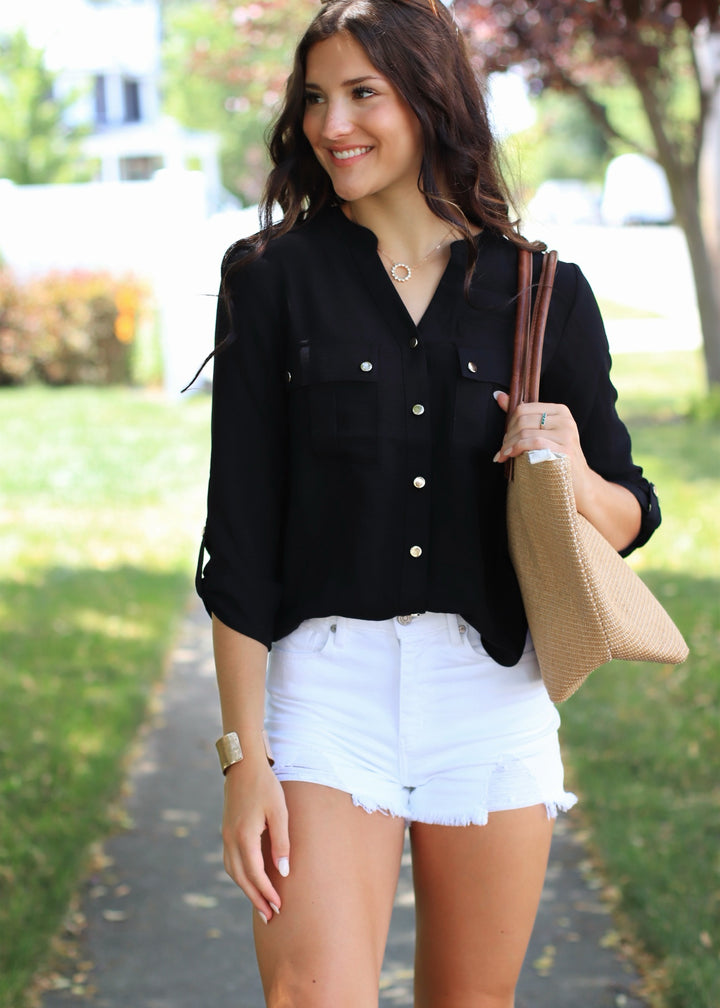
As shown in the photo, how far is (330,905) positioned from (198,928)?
2.04 meters

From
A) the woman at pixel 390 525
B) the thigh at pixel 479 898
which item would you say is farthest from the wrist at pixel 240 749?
the thigh at pixel 479 898

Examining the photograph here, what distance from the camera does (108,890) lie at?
4.04 metres

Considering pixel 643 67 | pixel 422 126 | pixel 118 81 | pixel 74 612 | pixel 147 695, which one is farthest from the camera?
pixel 118 81

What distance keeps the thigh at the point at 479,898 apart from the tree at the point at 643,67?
230 inches

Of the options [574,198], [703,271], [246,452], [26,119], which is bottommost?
[246,452]

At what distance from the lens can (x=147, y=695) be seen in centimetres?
567

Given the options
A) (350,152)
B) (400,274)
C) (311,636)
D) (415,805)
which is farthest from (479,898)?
(350,152)

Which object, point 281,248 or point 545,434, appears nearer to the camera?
point 545,434

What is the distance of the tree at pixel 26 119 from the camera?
3147cm

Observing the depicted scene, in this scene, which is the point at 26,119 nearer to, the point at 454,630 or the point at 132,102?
the point at 132,102

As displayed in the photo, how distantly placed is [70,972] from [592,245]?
87.6 ft

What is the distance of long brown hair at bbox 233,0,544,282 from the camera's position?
82.4 inches

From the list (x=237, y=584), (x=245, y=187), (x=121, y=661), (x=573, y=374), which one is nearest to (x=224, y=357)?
(x=237, y=584)

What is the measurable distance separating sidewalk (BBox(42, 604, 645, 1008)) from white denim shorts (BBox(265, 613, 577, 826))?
1526mm
